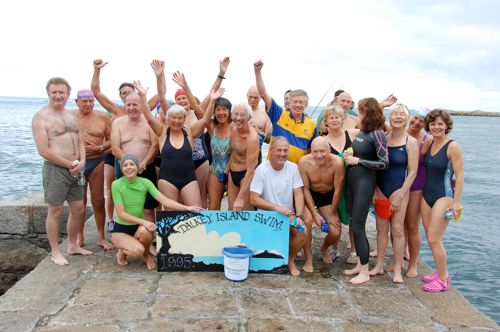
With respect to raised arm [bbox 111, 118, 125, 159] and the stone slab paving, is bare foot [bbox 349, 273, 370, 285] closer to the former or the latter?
the stone slab paving

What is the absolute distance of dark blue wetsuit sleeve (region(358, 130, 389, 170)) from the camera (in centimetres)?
456

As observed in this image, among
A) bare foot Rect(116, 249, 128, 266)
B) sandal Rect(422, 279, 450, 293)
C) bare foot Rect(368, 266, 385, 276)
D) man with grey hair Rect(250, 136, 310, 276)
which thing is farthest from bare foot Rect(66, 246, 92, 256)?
sandal Rect(422, 279, 450, 293)

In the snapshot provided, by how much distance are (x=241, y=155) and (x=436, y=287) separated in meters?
2.72

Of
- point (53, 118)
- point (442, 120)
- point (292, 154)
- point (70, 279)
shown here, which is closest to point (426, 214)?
point (442, 120)

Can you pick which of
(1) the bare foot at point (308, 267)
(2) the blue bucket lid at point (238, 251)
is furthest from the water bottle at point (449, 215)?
(2) the blue bucket lid at point (238, 251)

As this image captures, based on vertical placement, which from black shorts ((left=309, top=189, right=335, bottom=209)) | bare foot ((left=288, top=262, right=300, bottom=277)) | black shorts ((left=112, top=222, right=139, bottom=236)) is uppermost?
black shorts ((left=309, top=189, right=335, bottom=209))

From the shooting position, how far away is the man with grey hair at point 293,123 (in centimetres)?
537

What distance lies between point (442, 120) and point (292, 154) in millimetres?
1833

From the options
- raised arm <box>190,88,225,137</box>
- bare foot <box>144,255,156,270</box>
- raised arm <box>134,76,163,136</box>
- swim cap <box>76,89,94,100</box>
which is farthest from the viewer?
swim cap <box>76,89,94,100</box>

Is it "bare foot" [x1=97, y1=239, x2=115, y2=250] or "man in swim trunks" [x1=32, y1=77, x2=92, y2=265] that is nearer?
"man in swim trunks" [x1=32, y1=77, x2=92, y2=265]

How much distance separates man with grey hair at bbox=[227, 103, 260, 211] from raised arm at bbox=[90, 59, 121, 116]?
Result: 195 centimetres

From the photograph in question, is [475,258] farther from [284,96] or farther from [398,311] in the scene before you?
[398,311]

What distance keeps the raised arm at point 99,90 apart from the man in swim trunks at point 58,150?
724 mm

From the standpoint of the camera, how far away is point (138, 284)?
4512mm
